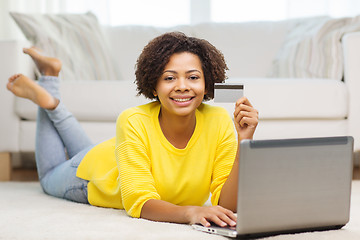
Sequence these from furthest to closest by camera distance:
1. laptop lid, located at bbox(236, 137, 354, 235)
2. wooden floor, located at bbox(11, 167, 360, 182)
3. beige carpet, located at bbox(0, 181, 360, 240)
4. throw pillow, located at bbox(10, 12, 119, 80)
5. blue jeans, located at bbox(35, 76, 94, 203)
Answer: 1. throw pillow, located at bbox(10, 12, 119, 80)
2. wooden floor, located at bbox(11, 167, 360, 182)
3. blue jeans, located at bbox(35, 76, 94, 203)
4. beige carpet, located at bbox(0, 181, 360, 240)
5. laptop lid, located at bbox(236, 137, 354, 235)

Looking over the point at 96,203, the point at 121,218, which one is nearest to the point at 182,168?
the point at 121,218

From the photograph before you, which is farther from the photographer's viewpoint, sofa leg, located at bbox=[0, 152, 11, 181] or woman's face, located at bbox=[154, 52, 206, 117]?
sofa leg, located at bbox=[0, 152, 11, 181]

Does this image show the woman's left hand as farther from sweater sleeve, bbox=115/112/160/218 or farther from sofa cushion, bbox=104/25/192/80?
sofa cushion, bbox=104/25/192/80

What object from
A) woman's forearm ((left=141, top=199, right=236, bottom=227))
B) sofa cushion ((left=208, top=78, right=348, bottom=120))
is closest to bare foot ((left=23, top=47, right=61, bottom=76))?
sofa cushion ((left=208, top=78, right=348, bottom=120))

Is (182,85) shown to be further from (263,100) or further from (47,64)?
(263,100)

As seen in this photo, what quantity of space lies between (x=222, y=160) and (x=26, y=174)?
144 centimetres

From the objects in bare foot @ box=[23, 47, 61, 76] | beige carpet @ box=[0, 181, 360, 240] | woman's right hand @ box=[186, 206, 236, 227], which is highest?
bare foot @ box=[23, 47, 61, 76]

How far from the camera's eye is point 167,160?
1363mm

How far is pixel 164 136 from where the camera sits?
4.54ft

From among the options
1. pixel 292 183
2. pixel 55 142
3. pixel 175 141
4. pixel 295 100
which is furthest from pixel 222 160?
pixel 295 100

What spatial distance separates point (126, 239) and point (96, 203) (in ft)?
1.70

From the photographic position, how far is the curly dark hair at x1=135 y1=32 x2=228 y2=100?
1.35 metres

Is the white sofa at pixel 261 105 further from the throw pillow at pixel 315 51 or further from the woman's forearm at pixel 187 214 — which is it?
the woman's forearm at pixel 187 214

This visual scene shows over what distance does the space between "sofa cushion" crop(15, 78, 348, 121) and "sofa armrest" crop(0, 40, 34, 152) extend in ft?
0.14
